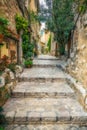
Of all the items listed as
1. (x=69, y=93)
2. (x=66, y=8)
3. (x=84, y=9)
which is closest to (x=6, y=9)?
(x=84, y=9)

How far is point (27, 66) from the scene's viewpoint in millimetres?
6984

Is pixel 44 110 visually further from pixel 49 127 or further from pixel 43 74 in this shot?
pixel 43 74

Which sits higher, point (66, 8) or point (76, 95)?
point (66, 8)

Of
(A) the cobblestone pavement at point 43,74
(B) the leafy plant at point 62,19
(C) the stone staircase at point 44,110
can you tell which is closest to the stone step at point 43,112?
(C) the stone staircase at point 44,110

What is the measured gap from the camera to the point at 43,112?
2.97 meters

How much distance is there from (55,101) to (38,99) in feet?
1.50

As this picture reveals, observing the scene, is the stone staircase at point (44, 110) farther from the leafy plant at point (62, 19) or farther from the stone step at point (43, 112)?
the leafy plant at point (62, 19)

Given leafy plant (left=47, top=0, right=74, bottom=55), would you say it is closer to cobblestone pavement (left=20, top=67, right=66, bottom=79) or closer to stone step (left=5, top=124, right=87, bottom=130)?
cobblestone pavement (left=20, top=67, right=66, bottom=79)

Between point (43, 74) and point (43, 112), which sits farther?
point (43, 74)

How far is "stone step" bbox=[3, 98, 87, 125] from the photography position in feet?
9.21

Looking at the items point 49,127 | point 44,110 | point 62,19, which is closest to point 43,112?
point 44,110

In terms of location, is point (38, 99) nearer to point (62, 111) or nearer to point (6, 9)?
point (62, 111)

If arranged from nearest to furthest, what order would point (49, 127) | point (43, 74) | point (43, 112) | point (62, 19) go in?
point (49, 127)
point (43, 112)
point (43, 74)
point (62, 19)

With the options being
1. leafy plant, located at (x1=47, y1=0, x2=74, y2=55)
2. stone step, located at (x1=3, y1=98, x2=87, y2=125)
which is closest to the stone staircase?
stone step, located at (x1=3, y1=98, x2=87, y2=125)
